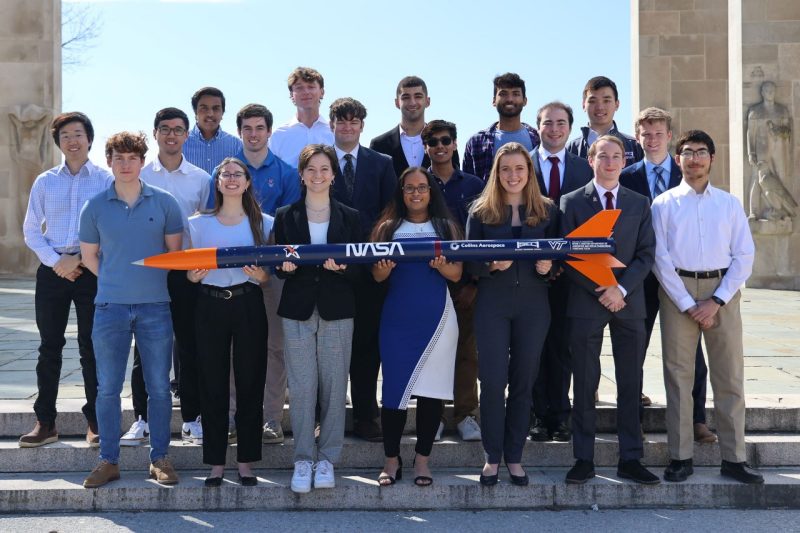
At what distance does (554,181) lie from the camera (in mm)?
6207

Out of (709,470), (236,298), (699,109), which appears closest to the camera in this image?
(236,298)

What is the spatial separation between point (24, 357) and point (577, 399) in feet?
20.0

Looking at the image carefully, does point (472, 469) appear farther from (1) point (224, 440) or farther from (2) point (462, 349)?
(1) point (224, 440)

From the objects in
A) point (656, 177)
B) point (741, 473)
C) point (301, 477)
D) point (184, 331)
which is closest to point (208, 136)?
point (184, 331)

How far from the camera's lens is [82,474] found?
5.89m

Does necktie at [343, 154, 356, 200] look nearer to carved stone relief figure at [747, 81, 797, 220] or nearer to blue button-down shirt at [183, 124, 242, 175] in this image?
blue button-down shirt at [183, 124, 242, 175]

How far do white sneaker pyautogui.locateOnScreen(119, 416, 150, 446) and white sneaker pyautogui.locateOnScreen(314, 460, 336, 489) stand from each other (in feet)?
4.24

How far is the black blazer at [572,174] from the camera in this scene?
242 inches

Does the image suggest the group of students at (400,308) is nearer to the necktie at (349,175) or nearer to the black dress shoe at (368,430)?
the black dress shoe at (368,430)

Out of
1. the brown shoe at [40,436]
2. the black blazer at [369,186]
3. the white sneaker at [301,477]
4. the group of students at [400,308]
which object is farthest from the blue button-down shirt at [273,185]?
the brown shoe at [40,436]

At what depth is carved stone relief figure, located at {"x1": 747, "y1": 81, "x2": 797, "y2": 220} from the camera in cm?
1612

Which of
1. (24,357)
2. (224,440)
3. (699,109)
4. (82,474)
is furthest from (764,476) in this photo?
(699,109)

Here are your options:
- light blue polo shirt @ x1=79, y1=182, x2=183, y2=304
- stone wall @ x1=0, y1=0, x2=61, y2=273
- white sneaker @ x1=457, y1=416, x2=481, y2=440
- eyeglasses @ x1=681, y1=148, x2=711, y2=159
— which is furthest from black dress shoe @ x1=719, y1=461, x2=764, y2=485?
stone wall @ x1=0, y1=0, x2=61, y2=273

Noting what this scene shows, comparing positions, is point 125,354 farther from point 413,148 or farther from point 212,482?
point 413,148
